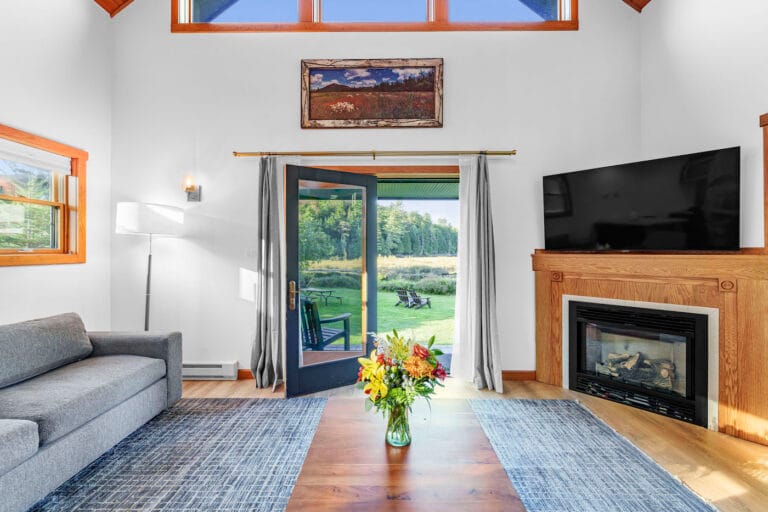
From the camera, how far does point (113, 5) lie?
12.8ft

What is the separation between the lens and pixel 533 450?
2.58 meters

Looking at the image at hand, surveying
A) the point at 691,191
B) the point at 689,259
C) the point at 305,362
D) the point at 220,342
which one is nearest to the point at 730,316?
the point at 689,259

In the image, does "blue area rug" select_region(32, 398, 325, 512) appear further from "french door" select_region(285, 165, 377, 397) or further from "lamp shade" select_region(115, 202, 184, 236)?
"lamp shade" select_region(115, 202, 184, 236)

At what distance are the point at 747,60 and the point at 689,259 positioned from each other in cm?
152

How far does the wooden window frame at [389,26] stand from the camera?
156 inches

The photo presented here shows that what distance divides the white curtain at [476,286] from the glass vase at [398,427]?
2.08m

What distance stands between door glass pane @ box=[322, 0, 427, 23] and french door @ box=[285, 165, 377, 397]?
5.50 feet

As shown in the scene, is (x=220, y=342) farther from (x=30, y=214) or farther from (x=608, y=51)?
(x=608, y=51)

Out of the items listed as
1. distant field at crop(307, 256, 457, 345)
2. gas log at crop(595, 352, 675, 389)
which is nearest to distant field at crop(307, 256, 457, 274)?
distant field at crop(307, 256, 457, 345)

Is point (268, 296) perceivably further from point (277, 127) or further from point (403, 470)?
point (403, 470)

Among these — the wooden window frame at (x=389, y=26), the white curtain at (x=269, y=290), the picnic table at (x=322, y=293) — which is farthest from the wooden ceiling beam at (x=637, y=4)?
the picnic table at (x=322, y=293)

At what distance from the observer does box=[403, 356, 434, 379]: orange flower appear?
6.01 ft

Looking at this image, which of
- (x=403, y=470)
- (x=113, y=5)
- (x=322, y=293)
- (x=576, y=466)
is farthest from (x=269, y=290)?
(x=113, y=5)

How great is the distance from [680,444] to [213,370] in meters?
3.97
